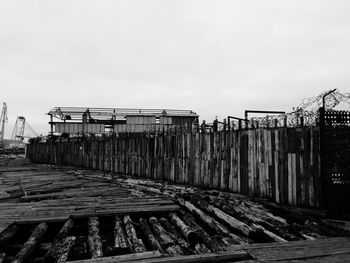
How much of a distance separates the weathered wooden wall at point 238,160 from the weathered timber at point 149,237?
4.48 m

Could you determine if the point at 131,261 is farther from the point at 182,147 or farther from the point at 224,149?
the point at 182,147

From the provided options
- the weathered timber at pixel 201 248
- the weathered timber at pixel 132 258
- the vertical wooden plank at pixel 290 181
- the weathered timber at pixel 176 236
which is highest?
the vertical wooden plank at pixel 290 181

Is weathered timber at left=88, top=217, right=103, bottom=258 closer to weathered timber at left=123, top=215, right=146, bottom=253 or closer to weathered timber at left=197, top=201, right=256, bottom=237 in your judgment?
weathered timber at left=123, top=215, right=146, bottom=253

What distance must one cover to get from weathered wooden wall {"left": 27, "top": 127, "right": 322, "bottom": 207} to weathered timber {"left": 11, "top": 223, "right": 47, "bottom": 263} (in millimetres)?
6517

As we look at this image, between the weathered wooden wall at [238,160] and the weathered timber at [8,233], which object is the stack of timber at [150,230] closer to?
the weathered timber at [8,233]

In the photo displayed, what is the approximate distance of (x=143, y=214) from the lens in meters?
7.04

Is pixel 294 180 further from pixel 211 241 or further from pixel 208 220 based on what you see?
pixel 211 241

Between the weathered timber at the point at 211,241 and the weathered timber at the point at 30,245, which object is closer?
the weathered timber at the point at 30,245

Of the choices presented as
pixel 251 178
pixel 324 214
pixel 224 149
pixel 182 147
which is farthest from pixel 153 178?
pixel 324 214

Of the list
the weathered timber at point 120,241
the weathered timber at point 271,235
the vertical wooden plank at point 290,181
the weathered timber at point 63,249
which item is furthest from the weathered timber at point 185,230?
the vertical wooden plank at point 290,181

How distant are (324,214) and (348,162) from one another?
146 centimetres

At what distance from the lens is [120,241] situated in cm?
491

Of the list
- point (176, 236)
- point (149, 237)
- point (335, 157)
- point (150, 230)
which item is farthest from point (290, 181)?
point (149, 237)

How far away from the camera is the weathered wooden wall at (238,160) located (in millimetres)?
7871
